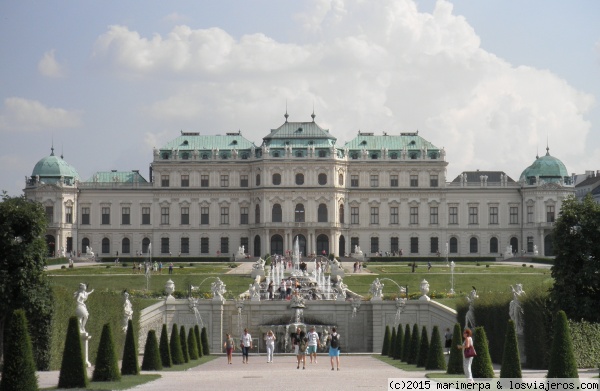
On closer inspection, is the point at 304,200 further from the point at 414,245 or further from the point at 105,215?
the point at 105,215

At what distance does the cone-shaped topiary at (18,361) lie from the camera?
24266 millimetres

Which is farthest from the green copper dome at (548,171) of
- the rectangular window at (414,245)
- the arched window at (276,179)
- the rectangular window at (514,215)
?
the arched window at (276,179)

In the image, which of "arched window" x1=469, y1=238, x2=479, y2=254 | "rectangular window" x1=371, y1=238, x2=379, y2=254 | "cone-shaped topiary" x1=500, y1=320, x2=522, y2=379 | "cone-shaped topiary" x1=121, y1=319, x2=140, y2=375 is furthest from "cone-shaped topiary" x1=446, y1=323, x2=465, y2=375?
"arched window" x1=469, y1=238, x2=479, y2=254

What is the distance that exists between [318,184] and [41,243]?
2492 inches

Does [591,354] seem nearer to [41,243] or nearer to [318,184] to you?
[41,243]

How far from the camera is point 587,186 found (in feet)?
392

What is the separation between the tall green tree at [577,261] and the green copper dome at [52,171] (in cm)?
6676

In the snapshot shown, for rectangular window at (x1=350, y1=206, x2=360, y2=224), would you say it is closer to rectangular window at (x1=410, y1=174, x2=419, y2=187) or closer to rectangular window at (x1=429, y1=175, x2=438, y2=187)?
rectangular window at (x1=410, y1=174, x2=419, y2=187)

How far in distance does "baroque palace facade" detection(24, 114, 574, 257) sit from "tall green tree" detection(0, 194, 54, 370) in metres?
61.5

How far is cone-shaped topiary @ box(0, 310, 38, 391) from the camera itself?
955 inches

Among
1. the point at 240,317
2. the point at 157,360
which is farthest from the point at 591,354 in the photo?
the point at 240,317

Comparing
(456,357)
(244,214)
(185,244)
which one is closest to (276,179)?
(244,214)

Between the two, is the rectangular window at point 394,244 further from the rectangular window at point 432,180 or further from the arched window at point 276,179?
the arched window at point 276,179

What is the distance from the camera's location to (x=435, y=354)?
34.5 m
